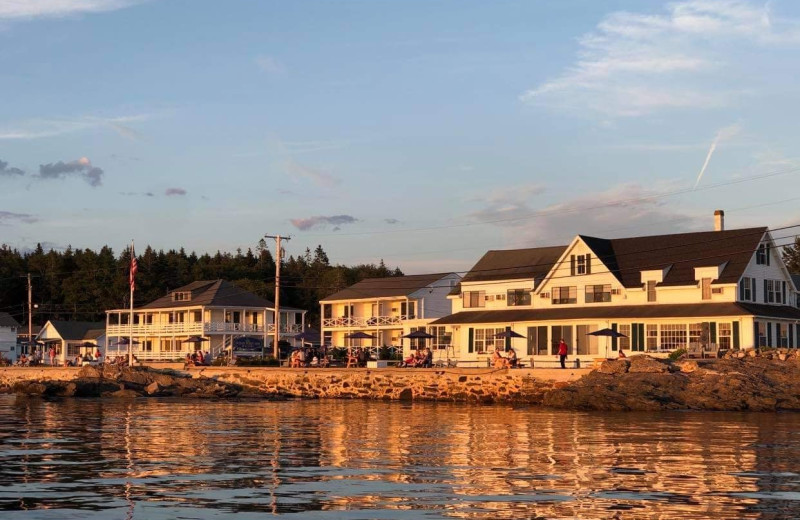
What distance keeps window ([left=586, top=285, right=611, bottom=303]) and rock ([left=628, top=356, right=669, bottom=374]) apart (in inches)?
668

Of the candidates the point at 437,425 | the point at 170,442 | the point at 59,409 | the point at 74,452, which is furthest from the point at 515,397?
the point at 74,452

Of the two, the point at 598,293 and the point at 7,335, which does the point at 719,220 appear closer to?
the point at 598,293

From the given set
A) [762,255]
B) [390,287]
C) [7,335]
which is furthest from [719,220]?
[7,335]

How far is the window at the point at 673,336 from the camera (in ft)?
193

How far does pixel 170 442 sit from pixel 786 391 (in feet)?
96.6

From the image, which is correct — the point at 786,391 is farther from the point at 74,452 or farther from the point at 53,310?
the point at 53,310

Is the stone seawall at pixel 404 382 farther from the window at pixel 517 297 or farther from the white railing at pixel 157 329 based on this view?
the white railing at pixel 157 329

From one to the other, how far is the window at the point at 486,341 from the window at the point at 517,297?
121 inches

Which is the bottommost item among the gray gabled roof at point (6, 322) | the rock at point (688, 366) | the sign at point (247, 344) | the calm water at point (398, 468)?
the calm water at point (398, 468)

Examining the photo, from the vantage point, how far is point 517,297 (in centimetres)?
6975

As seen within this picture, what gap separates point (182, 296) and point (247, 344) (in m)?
15.2

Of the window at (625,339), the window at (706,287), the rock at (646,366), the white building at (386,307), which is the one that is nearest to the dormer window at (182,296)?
the white building at (386,307)

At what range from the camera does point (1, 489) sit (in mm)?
16047

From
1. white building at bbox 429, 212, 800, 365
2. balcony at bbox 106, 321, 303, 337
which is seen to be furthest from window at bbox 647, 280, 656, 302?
balcony at bbox 106, 321, 303, 337
